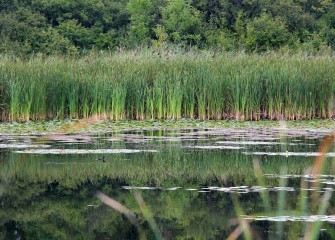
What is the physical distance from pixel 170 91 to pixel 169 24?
1684cm

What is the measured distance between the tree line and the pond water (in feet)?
60.0

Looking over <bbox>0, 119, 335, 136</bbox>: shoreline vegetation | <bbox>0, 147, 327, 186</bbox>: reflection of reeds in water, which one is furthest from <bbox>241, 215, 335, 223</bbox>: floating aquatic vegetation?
<bbox>0, 119, 335, 136</bbox>: shoreline vegetation

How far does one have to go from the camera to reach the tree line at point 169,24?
32094 mm

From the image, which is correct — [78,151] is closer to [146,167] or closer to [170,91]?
[146,167]

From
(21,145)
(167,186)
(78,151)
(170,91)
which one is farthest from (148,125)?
(167,186)

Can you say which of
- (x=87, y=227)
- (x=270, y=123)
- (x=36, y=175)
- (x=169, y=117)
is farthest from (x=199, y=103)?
(x=87, y=227)

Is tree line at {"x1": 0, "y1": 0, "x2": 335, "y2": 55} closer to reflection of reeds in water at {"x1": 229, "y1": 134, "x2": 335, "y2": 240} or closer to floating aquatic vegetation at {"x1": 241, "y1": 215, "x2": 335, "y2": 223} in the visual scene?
reflection of reeds in water at {"x1": 229, "y1": 134, "x2": 335, "y2": 240}

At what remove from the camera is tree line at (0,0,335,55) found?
3209cm

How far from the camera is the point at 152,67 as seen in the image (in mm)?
18641

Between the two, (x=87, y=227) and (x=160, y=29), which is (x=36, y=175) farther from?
Answer: (x=160, y=29)

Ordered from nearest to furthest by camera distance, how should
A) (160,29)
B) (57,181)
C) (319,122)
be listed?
(57,181) < (319,122) < (160,29)

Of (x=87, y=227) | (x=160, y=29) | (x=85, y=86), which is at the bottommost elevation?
(x=87, y=227)

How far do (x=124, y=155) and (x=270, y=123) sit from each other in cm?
575

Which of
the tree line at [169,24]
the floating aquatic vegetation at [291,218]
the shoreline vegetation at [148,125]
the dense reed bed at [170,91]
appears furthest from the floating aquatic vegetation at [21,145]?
the tree line at [169,24]
